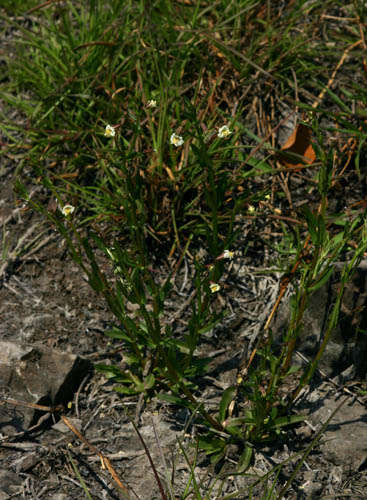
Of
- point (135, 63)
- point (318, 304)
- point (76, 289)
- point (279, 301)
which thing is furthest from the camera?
point (135, 63)

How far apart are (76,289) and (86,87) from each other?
1165mm

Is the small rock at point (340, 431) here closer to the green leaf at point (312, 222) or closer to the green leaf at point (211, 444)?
the green leaf at point (211, 444)

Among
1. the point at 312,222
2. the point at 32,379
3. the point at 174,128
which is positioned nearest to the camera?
the point at 312,222

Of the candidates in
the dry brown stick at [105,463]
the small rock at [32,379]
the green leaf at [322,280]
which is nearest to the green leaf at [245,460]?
the dry brown stick at [105,463]

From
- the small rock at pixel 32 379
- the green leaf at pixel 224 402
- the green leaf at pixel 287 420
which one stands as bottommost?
the green leaf at pixel 287 420

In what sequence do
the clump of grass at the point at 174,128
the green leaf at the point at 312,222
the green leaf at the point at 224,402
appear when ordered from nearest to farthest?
the green leaf at the point at 312,222
the green leaf at the point at 224,402
the clump of grass at the point at 174,128

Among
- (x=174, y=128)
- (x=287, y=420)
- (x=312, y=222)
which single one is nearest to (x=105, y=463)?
(x=287, y=420)

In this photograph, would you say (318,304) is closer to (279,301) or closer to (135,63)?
(279,301)

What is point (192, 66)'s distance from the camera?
294 cm

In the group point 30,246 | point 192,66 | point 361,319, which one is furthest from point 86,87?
point 361,319

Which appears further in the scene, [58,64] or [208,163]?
[58,64]

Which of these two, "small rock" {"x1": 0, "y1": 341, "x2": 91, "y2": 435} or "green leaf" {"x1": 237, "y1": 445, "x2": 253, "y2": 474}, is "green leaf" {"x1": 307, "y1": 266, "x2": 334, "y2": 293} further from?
"small rock" {"x1": 0, "y1": 341, "x2": 91, "y2": 435}

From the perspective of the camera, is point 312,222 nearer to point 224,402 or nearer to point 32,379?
point 224,402

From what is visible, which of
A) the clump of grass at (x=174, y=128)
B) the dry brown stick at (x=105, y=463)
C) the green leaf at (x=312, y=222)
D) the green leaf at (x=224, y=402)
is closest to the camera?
the green leaf at (x=312, y=222)
